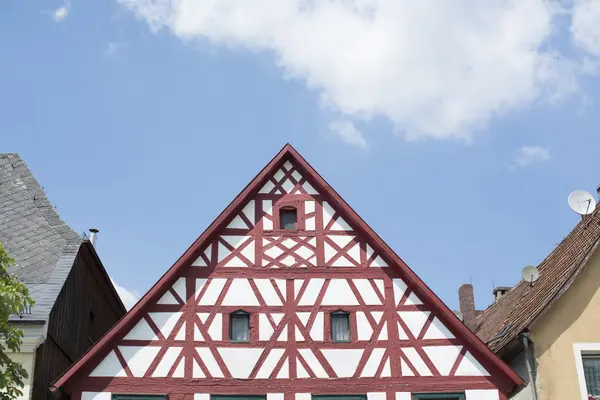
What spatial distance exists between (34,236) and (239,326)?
598 cm

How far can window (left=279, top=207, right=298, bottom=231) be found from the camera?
1933cm

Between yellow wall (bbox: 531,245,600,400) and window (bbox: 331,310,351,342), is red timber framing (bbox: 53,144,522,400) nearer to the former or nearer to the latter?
window (bbox: 331,310,351,342)

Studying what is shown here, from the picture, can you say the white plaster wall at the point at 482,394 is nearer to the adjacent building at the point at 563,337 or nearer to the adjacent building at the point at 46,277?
the adjacent building at the point at 563,337

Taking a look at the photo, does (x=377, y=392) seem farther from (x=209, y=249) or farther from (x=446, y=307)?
(x=209, y=249)

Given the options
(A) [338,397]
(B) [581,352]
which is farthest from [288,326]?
(B) [581,352]

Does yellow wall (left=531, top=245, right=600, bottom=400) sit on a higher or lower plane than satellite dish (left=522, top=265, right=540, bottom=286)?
lower

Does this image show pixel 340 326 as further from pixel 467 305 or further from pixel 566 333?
pixel 467 305

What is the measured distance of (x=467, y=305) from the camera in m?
28.8

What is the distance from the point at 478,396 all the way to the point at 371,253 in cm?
406

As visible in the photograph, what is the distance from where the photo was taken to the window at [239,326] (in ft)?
58.7

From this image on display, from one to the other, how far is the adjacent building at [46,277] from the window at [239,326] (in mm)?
3996

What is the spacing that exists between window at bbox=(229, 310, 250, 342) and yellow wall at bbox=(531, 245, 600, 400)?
679cm

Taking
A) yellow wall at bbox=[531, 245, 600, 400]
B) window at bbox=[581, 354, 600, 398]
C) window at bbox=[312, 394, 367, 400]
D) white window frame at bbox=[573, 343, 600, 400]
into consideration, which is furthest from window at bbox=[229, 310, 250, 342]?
window at bbox=[581, 354, 600, 398]

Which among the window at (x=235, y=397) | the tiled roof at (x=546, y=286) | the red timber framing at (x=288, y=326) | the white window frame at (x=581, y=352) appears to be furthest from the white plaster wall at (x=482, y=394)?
the window at (x=235, y=397)
